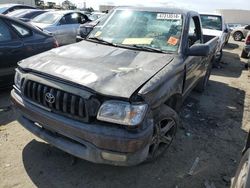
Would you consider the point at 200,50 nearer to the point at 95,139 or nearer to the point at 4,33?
Result: the point at 95,139

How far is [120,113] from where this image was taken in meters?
2.69

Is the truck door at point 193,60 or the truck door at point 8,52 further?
the truck door at point 8,52

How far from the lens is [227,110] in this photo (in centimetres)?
578

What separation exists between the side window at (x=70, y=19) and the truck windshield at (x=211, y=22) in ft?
16.0

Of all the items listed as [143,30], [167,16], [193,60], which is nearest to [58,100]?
[143,30]

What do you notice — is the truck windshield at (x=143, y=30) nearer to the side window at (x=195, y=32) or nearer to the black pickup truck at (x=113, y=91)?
the black pickup truck at (x=113, y=91)

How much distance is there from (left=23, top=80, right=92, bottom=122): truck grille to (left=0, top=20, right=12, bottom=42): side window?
99.2 inches

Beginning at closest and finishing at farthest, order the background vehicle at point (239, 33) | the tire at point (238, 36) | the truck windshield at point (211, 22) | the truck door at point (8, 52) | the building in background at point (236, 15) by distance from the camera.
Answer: the truck door at point (8, 52) < the truck windshield at point (211, 22) < the background vehicle at point (239, 33) < the tire at point (238, 36) < the building in background at point (236, 15)

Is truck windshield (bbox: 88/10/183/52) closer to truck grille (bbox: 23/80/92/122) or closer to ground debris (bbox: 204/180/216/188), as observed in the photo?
truck grille (bbox: 23/80/92/122)

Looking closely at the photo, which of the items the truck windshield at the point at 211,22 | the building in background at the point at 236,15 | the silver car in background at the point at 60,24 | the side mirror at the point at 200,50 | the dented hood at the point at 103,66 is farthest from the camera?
the building in background at the point at 236,15

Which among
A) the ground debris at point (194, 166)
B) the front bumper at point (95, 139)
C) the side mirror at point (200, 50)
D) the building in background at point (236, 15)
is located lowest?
the building in background at point (236, 15)

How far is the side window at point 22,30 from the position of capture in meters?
5.51

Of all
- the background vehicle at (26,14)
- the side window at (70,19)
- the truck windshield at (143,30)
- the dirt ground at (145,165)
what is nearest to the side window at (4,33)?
the dirt ground at (145,165)

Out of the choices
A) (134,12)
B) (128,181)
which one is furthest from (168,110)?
(134,12)
